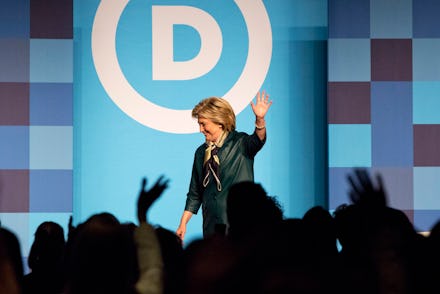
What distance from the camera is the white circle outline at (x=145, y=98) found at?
200 inches

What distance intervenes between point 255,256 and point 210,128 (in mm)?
2437

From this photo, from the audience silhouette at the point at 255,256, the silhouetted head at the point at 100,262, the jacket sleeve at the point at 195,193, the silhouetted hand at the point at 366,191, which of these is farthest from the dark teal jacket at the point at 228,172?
the silhouetted head at the point at 100,262

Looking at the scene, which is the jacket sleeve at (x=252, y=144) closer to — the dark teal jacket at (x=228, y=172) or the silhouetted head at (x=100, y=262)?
the dark teal jacket at (x=228, y=172)

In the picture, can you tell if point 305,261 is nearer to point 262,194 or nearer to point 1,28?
point 262,194

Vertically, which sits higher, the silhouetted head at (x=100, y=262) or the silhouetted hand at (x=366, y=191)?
the silhouetted hand at (x=366, y=191)

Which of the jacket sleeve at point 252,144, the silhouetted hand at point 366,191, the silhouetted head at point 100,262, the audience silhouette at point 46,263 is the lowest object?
the audience silhouette at point 46,263

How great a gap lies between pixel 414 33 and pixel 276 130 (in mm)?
1156

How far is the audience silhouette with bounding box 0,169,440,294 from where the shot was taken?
138 cm

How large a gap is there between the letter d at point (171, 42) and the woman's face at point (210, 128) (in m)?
1.28

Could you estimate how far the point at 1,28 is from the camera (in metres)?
4.91

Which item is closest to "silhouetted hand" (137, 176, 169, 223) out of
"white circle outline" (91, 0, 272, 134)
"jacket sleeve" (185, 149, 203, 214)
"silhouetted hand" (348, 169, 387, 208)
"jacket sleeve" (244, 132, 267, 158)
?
"silhouetted hand" (348, 169, 387, 208)

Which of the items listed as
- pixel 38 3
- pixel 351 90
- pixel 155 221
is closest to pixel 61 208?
pixel 155 221

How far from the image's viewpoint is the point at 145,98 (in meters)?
5.09

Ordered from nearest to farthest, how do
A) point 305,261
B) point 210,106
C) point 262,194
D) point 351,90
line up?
point 305,261
point 262,194
point 210,106
point 351,90
